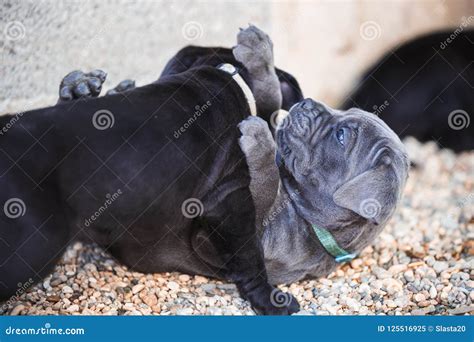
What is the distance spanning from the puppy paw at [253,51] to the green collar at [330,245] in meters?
0.64

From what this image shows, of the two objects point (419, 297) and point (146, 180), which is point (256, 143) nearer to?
point (146, 180)

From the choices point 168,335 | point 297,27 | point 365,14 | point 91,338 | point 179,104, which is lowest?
point 91,338

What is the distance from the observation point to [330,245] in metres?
2.65

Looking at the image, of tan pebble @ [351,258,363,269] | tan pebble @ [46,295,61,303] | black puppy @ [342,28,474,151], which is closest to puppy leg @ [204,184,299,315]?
tan pebble @ [351,258,363,269]

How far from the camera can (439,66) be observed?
4129mm

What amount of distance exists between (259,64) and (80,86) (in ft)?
2.17

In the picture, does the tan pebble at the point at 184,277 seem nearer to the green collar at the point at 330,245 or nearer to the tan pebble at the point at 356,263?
the green collar at the point at 330,245

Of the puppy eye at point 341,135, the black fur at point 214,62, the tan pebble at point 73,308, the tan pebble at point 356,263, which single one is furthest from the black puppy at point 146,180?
the tan pebble at point 356,263

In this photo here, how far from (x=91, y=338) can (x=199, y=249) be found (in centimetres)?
49

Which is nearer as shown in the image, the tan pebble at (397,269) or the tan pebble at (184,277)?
the tan pebble at (184,277)

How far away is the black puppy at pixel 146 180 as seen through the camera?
2.13m

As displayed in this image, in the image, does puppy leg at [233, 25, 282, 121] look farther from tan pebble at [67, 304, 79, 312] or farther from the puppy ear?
tan pebble at [67, 304, 79, 312]

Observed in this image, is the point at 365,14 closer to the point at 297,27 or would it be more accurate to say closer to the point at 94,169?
the point at 297,27

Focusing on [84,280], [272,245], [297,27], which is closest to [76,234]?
[84,280]
